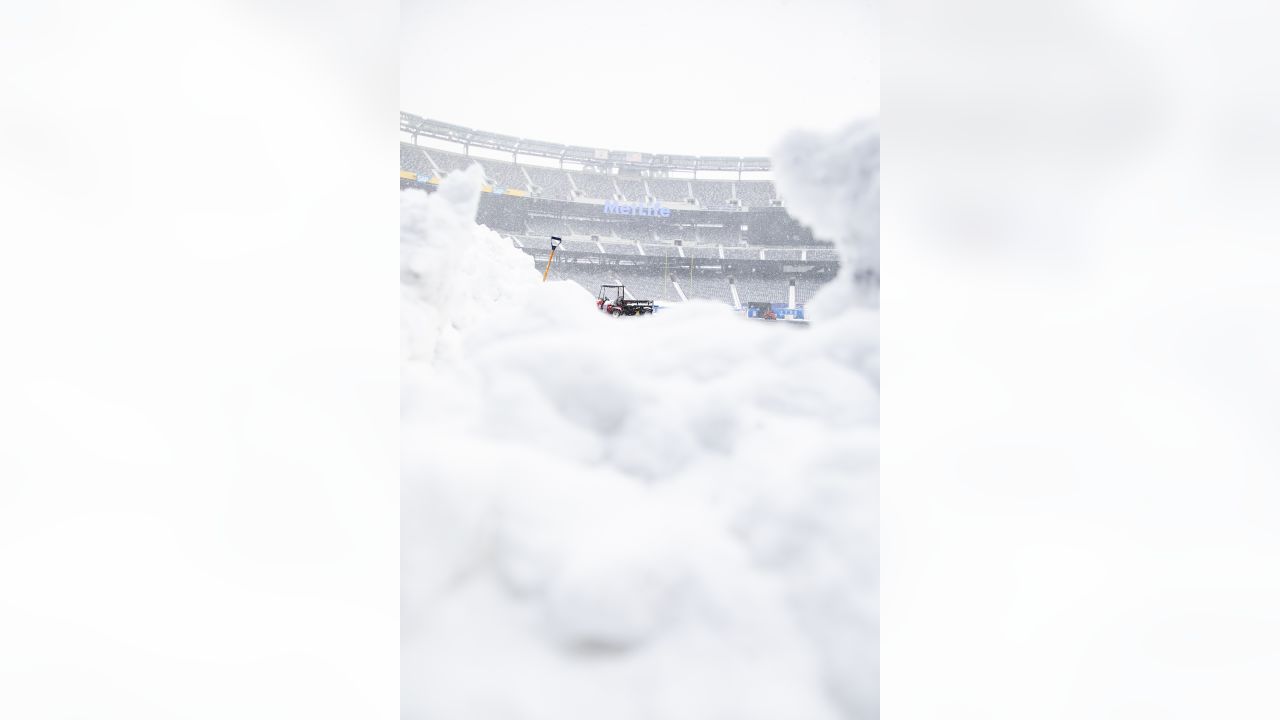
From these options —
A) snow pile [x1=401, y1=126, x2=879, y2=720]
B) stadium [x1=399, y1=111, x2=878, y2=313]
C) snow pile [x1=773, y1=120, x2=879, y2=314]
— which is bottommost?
snow pile [x1=401, y1=126, x2=879, y2=720]

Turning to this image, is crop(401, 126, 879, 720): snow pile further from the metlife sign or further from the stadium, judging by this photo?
the metlife sign

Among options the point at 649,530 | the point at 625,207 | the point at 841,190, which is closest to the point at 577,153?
the point at 625,207

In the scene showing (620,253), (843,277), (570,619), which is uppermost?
(620,253)

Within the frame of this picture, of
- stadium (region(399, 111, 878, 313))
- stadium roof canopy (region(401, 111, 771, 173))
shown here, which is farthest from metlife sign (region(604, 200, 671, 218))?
stadium roof canopy (region(401, 111, 771, 173))

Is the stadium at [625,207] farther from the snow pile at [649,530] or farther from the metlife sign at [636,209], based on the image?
the snow pile at [649,530]

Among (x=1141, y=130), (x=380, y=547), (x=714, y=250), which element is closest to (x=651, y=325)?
(x=380, y=547)

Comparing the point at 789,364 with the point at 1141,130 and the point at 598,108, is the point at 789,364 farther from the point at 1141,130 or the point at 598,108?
the point at 598,108

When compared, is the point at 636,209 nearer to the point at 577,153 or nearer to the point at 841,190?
the point at 577,153
